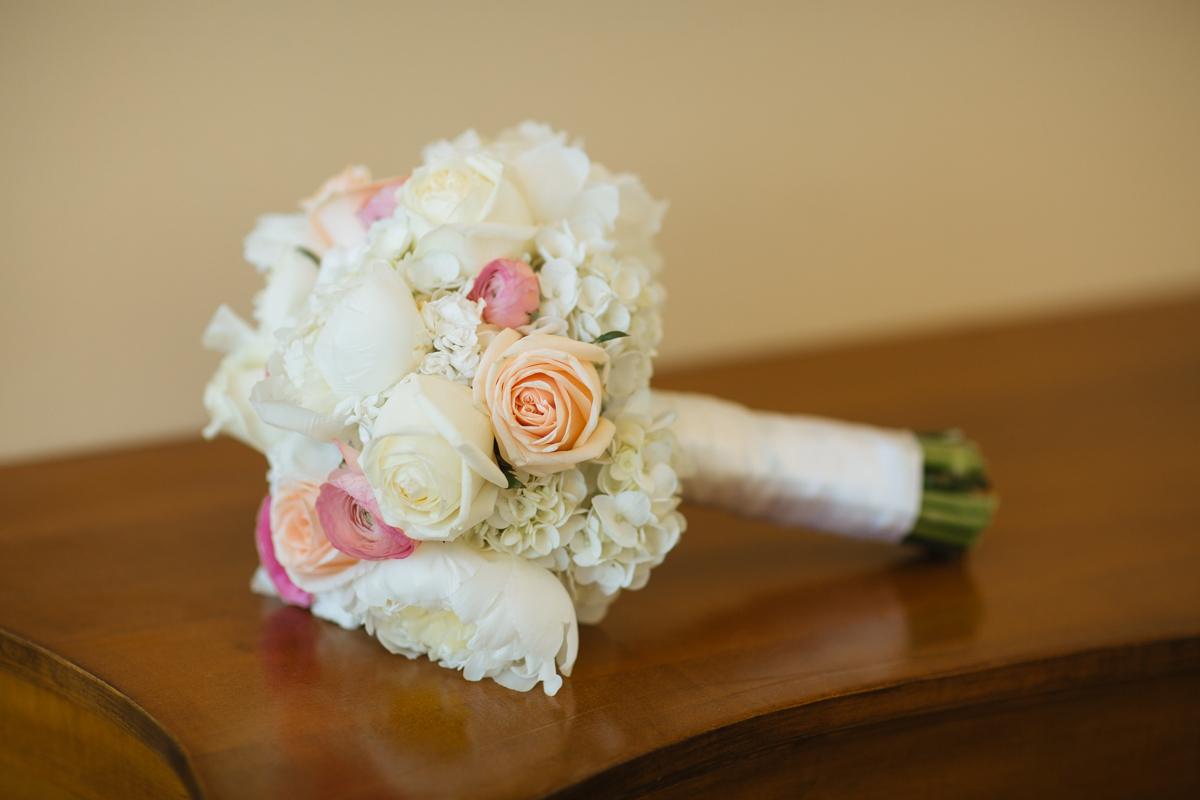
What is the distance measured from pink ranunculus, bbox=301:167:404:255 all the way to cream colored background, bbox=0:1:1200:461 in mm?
430

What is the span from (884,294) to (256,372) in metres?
1.27

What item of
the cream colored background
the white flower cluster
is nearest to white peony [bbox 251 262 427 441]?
the white flower cluster

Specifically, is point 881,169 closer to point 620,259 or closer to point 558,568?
point 620,259

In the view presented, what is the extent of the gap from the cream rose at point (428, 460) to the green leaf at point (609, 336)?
0.11 m

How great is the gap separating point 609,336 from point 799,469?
34 centimetres

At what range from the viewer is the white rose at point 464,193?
70cm

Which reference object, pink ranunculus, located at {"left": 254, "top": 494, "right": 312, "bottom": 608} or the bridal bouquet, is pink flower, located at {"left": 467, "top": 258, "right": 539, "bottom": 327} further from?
pink ranunculus, located at {"left": 254, "top": 494, "right": 312, "bottom": 608}

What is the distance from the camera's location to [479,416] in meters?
0.64

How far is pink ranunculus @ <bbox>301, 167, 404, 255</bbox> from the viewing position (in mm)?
788

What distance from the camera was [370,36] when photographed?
119cm

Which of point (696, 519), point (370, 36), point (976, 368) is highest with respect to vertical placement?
point (370, 36)

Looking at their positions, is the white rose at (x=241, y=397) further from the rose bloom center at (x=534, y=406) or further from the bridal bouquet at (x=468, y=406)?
the rose bloom center at (x=534, y=406)

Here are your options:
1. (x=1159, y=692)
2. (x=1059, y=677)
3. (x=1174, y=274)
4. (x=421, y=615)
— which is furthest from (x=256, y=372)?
(x=1174, y=274)

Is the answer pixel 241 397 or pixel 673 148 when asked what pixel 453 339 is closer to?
pixel 241 397
